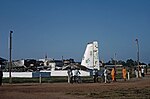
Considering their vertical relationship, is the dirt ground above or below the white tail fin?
below

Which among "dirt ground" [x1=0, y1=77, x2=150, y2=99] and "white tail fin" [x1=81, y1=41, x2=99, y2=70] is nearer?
"dirt ground" [x1=0, y1=77, x2=150, y2=99]

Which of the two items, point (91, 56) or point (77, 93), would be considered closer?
point (77, 93)

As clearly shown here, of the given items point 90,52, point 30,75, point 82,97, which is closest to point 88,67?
point 90,52

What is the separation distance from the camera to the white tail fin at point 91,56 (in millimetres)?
58469

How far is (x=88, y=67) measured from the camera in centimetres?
6309

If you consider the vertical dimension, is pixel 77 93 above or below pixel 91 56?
below

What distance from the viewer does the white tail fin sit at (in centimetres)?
5847

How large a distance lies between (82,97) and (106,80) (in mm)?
18128

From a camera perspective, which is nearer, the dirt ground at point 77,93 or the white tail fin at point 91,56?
the dirt ground at point 77,93

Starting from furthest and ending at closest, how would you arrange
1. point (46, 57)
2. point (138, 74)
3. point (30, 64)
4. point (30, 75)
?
1. point (46, 57)
2. point (30, 64)
3. point (30, 75)
4. point (138, 74)

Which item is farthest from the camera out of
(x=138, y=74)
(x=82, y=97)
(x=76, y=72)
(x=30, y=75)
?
(x=30, y=75)

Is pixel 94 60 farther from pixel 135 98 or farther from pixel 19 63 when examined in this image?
pixel 135 98

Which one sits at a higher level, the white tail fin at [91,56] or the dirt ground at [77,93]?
the white tail fin at [91,56]

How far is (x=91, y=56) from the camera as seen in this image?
6019 centimetres
